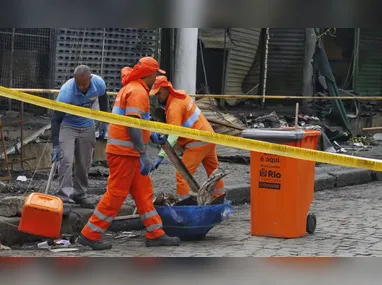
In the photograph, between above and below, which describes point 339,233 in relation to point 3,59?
below

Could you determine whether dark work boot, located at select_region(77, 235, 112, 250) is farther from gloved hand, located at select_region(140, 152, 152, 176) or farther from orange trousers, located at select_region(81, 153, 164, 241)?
gloved hand, located at select_region(140, 152, 152, 176)

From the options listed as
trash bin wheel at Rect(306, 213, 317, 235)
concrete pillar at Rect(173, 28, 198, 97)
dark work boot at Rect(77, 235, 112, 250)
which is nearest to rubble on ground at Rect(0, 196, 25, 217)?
dark work boot at Rect(77, 235, 112, 250)

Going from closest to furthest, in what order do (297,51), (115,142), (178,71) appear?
(115,142) < (178,71) < (297,51)

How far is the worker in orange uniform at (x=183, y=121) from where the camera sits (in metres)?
8.39

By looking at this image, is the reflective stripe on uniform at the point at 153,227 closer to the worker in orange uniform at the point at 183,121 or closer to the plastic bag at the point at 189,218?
the plastic bag at the point at 189,218

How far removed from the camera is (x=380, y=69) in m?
20.3

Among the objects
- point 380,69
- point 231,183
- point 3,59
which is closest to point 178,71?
point 3,59

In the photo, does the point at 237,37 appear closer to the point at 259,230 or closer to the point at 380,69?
the point at 380,69

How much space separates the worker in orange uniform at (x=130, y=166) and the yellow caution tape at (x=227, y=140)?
831 millimetres

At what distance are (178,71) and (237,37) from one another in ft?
10.9

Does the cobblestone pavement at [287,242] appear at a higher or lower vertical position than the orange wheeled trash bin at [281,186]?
lower

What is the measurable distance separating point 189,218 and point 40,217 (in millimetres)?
1282

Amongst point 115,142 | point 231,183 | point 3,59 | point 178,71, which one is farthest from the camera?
point 178,71

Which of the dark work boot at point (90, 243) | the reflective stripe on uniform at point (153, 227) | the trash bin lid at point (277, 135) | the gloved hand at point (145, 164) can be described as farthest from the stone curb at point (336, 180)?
the dark work boot at point (90, 243)
